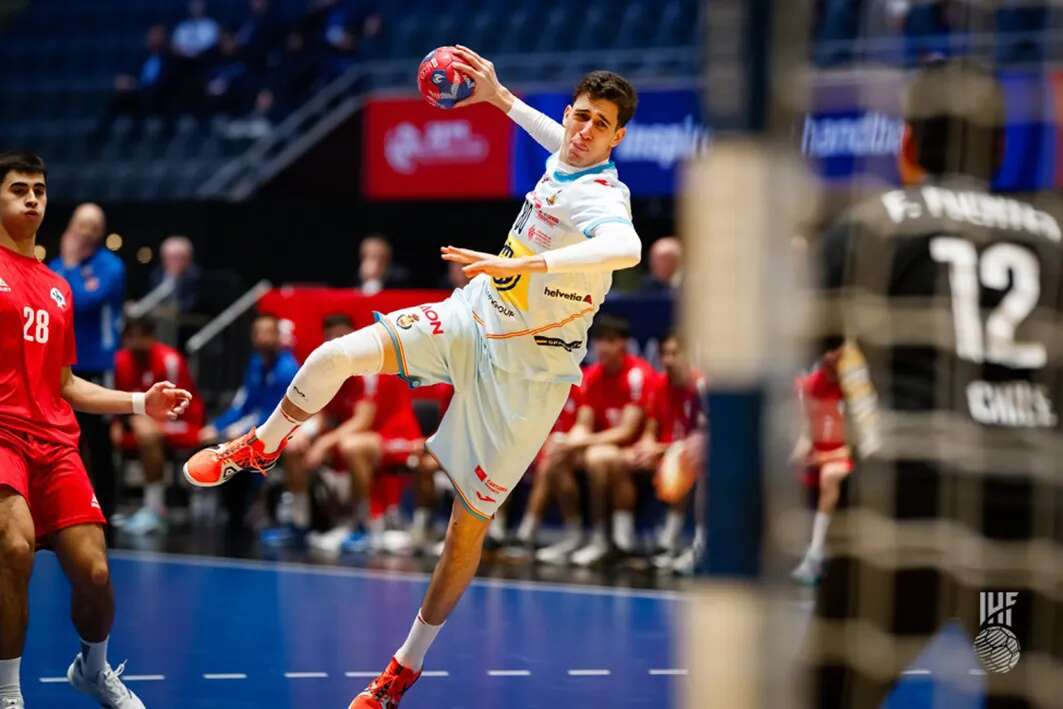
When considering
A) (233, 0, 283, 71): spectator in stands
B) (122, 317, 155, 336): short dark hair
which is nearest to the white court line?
(122, 317, 155, 336): short dark hair

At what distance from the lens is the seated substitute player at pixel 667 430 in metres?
→ 9.77

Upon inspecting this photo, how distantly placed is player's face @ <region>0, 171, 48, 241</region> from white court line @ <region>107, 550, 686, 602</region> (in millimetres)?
4465

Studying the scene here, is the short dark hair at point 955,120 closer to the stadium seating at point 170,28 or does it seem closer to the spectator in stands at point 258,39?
Result: the stadium seating at point 170,28

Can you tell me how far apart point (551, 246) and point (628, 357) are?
4.99 metres

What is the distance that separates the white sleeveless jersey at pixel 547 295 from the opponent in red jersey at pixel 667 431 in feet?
14.2

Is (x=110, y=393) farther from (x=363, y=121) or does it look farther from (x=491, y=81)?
(x=363, y=121)

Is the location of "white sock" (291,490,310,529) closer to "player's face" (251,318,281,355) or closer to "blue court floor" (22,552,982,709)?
"player's face" (251,318,281,355)

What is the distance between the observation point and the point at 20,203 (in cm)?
517

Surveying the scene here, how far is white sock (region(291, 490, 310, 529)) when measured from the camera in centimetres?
1096

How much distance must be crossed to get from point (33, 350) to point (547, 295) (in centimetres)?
161

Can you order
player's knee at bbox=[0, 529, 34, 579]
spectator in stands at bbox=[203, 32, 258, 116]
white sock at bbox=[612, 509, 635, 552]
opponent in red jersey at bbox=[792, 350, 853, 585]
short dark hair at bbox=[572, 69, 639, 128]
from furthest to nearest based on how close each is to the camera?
1. spectator in stands at bbox=[203, 32, 258, 116]
2. white sock at bbox=[612, 509, 635, 552]
3. opponent in red jersey at bbox=[792, 350, 853, 585]
4. short dark hair at bbox=[572, 69, 639, 128]
5. player's knee at bbox=[0, 529, 34, 579]

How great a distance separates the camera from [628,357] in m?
10.2

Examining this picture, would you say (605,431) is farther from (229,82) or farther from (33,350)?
(229,82)

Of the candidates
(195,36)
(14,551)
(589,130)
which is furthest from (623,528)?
(195,36)
